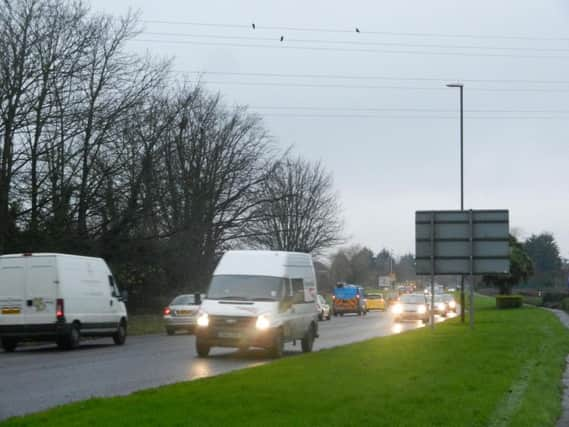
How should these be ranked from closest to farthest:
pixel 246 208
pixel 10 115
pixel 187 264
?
pixel 10 115 → pixel 187 264 → pixel 246 208

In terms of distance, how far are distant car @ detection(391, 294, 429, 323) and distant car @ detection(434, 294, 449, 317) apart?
8543 mm

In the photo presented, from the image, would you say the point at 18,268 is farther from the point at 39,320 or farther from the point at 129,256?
the point at 129,256

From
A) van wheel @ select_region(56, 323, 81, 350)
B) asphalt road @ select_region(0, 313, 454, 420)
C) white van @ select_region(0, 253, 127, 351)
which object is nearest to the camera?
asphalt road @ select_region(0, 313, 454, 420)

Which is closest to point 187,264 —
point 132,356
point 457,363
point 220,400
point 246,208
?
point 246,208

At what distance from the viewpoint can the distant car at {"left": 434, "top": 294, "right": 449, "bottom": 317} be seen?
219 ft

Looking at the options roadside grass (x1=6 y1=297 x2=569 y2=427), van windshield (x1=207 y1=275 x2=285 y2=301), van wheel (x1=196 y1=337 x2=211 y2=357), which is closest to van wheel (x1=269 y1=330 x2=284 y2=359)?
van windshield (x1=207 y1=275 x2=285 y2=301)

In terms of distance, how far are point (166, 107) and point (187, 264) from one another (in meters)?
9.77

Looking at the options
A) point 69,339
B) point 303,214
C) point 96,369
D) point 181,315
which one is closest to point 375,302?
point 303,214

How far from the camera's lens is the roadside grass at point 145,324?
Answer: 42594mm

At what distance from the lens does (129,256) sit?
154 ft

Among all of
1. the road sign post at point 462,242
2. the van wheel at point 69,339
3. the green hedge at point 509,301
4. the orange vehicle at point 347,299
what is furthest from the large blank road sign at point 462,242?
the orange vehicle at point 347,299

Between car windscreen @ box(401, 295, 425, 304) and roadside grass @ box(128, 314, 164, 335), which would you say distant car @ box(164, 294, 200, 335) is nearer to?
roadside grass @ box(128, 314, 164, 335)

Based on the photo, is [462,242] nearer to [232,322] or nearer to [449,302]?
[232,322]

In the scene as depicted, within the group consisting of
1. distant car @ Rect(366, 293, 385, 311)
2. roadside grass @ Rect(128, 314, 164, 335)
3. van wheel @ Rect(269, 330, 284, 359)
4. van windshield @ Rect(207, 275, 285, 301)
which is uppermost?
van windshield @ Rect(207, 275, 285, 301)
